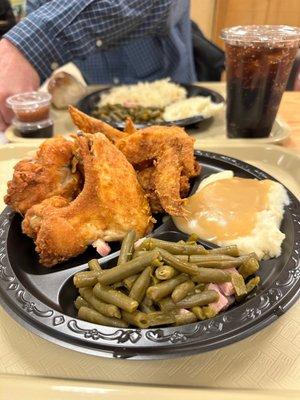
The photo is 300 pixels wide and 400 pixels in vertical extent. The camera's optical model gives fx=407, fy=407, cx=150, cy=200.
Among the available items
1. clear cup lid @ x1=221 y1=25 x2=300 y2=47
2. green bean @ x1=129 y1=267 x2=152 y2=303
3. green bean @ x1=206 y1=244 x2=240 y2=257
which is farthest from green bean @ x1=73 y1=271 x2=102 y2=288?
clear cup lid @ x1=221 y1=25 x2=300 y2=47

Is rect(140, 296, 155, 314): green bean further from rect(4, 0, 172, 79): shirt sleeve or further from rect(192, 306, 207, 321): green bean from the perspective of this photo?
rect(4, 0, 172, 79): shirt sleeve

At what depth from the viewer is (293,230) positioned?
4.21 ft

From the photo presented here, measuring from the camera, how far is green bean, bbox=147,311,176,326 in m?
1.01

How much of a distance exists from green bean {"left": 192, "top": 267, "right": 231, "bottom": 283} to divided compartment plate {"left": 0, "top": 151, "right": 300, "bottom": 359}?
0.27ft

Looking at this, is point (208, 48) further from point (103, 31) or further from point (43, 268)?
point (43, 268)

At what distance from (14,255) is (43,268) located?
0.10m

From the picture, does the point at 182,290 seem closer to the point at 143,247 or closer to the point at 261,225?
the point at 143,247

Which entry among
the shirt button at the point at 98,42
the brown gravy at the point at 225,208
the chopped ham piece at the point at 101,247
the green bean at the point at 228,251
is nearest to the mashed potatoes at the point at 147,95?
the shirt button at the point at 98,42

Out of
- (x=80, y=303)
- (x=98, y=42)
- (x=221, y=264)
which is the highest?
(x=98, y=42)

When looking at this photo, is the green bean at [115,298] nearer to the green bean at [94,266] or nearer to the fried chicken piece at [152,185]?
the green bean at [94,266]

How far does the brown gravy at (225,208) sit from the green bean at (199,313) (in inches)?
13.0

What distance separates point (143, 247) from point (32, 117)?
54.3 inches

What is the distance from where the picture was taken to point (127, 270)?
3.57 ft

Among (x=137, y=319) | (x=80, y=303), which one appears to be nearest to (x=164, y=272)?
(x=137, y=319)
